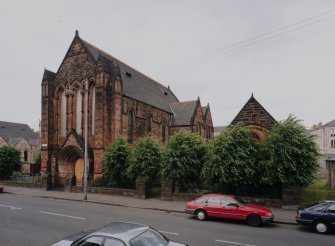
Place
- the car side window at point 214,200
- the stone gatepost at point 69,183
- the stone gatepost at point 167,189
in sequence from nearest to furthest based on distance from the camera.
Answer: the car side window at point 214,200, the stone gatepost at point 167,189, the stone gatepost at point 69,183

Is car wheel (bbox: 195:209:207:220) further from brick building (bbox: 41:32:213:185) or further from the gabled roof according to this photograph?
brick building (bbox: 41:32:213:185)

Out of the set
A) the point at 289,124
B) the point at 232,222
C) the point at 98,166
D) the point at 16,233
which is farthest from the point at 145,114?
the point at 16,233

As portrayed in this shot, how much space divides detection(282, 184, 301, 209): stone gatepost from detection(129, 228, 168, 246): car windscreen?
1218cm

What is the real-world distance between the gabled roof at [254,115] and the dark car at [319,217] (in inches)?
348

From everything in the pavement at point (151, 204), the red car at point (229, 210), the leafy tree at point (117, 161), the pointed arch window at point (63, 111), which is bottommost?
the pavement at point (151, 204)

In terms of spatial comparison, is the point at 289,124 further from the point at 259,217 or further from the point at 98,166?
the point at 98,166

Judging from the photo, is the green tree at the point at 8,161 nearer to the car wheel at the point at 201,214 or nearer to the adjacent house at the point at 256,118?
the adjacent house at the point at 256,118

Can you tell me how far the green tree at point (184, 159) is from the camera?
18.8 meters

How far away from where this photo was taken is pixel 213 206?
12.8 meters

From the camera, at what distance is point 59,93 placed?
30.4 metres

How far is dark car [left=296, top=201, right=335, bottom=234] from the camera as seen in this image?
10.8 meters

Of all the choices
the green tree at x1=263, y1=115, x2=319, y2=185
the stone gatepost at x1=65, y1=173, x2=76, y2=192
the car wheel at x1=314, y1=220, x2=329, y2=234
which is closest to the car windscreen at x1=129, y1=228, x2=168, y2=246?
the car wheel at x1=314, y1=220, x2=329, y2=234

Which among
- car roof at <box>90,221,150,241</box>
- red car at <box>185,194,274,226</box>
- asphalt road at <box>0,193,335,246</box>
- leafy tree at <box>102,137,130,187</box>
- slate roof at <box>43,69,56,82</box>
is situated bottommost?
asphalt road at <box>0,193,335,246</box>

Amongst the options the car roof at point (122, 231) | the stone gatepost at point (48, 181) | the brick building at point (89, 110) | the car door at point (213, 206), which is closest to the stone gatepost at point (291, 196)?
the car door at point (213, 206)
